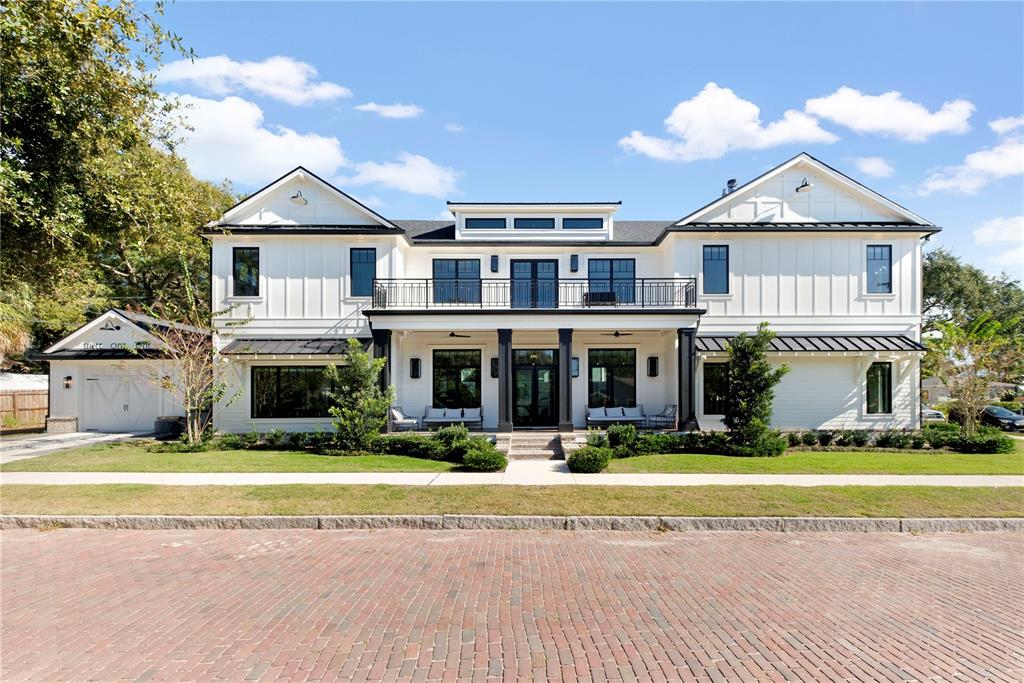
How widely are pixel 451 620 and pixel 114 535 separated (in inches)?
241

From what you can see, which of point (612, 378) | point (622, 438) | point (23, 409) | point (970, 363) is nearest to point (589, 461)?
A: point (622, 438)

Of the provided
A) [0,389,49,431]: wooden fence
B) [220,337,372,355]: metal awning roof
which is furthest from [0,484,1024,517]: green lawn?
[0,389,49,431]: wooden fence

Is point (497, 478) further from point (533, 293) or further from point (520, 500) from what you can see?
point (533, 293)

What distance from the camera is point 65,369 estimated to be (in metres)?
19.5

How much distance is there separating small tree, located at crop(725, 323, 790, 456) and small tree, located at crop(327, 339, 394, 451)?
369 inches

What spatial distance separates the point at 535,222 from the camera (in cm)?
1978

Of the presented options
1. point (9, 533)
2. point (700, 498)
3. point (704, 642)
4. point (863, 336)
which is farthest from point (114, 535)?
point (863, 336)

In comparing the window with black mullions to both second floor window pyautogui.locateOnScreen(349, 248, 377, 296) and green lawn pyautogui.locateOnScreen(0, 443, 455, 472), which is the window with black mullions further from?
green lawn pyautogui.locateOnScreen(0, 443, 455, 472)

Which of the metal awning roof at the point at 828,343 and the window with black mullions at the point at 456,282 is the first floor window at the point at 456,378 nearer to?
the window with black mullions at the point at 456,282

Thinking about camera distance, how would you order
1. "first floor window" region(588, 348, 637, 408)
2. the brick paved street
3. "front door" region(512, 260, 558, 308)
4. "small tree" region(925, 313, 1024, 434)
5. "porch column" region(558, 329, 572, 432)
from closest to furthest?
the brick paved street
"porch column" region(558, 329, 572, 432)
"small tree" region(925, 313, 1024, 434)
"front door" region(512, 260, 558, 308)
"first floor window" region(588, 348, 637, 408)

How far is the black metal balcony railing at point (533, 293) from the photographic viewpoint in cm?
1770

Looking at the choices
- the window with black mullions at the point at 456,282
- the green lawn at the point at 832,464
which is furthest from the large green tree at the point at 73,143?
the green lawn at the point at 832,464

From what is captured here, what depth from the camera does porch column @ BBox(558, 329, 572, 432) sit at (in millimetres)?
16469

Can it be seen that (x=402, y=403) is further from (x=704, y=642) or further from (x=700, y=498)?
(x=704, y=642)
